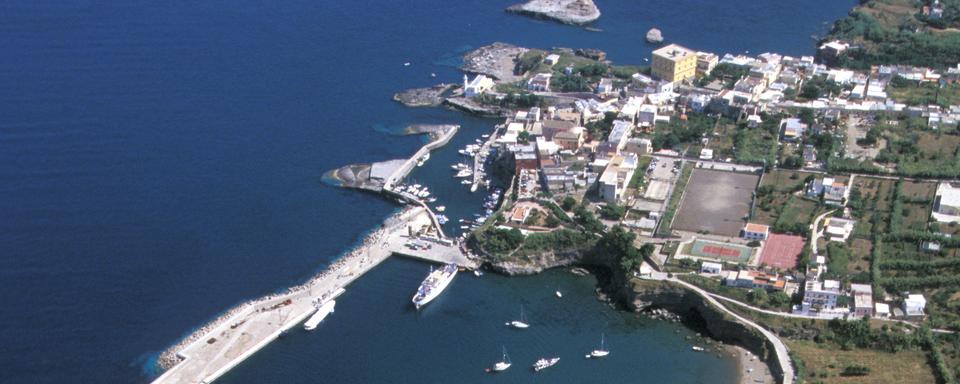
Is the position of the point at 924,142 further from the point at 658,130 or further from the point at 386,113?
the point at 386,113

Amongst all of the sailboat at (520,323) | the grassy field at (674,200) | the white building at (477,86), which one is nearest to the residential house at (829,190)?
the grassy field at (674,200)

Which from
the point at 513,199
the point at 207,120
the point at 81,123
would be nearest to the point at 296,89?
the point at 207,120

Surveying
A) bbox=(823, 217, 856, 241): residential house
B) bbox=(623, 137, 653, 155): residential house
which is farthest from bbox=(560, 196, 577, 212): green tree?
bbox=(823, 217, 856, 241): residential house

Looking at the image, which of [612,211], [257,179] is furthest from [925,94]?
[257,179]

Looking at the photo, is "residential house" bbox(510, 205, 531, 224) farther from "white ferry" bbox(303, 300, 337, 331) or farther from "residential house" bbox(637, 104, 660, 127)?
"residential house" bbox(637, 104, 660, 127)

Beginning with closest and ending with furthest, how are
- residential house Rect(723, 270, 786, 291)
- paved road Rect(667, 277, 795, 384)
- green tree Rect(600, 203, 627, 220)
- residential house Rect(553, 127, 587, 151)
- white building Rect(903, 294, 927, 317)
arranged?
paved road Rect(667, 277, 795, 384) → white building Rect(903, 294, 927, 317) → residential house Rect(723, 270, 786, 291) → green tree Rect(600, 203, 627, 220) → residential house Rect(553, 127, 587, 151)

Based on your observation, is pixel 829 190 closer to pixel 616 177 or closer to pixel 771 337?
pixel 616 177
